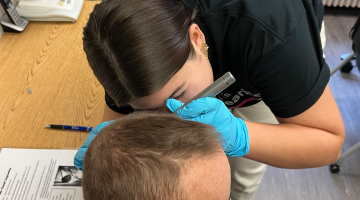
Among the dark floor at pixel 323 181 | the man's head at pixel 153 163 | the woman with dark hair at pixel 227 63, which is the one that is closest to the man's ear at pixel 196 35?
the woman with dark hair at pixel 227 63

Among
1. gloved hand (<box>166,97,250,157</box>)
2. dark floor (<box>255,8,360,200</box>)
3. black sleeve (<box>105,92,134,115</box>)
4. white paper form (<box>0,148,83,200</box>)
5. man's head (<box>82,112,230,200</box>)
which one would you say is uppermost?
man's head (<box>82,112,230,200</box>)

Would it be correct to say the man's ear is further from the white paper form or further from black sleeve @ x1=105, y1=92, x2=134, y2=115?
the white paper form

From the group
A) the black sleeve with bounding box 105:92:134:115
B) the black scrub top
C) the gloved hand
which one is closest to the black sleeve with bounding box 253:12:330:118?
the black scrub top

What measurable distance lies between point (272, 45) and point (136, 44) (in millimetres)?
289

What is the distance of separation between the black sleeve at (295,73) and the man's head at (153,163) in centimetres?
24

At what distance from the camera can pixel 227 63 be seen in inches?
27.6

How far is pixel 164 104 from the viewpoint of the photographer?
615 millimetres

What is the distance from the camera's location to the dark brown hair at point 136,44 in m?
0.51

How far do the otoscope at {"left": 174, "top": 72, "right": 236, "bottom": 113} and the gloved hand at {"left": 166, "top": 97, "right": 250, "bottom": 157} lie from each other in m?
0.02

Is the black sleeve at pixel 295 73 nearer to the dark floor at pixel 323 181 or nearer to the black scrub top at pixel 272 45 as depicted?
the black scrub top at pixel 272 45

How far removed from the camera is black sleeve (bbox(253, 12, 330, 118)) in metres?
0.58

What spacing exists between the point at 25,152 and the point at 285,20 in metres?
0.78

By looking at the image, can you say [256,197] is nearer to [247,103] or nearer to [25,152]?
[247,103]

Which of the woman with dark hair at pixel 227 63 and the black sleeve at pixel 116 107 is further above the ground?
the woman with dark hair at pixel 227 63
